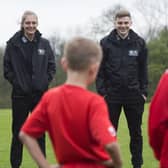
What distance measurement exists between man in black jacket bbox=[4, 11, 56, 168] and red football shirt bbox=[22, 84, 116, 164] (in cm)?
438

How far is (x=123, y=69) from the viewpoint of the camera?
8.35m

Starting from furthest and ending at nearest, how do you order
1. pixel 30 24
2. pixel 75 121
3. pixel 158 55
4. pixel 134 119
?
1. pixel 158 55
2. pixel 134 119
3. pixel 30 24
4. pixel 75 121

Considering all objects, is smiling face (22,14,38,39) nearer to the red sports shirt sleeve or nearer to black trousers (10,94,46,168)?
black trousers (10,94,46,168)

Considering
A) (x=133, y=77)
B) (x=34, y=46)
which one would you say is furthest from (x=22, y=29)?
(x=133, y=77)

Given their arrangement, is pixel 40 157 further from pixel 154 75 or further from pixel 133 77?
pixel 154 75

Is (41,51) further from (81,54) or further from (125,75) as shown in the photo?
(81,54)

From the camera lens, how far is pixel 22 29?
8547 mm

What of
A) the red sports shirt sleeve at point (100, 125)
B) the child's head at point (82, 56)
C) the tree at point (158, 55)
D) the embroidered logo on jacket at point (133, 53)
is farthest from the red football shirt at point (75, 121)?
the tree at point (158, 55)

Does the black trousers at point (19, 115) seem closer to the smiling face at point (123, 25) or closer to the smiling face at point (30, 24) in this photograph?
the smiling face at point (30, 24)

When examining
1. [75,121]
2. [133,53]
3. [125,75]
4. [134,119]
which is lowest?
[134,119]

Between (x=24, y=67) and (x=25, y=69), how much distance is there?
1.3 inches

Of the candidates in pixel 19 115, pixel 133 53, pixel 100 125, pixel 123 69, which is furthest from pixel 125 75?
pixel 100 125

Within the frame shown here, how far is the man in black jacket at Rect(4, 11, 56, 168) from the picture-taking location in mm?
8445

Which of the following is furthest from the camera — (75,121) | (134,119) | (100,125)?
(134,119)
